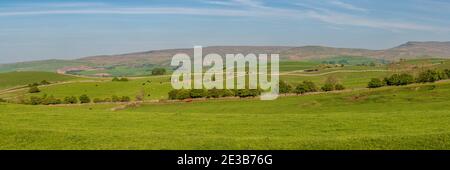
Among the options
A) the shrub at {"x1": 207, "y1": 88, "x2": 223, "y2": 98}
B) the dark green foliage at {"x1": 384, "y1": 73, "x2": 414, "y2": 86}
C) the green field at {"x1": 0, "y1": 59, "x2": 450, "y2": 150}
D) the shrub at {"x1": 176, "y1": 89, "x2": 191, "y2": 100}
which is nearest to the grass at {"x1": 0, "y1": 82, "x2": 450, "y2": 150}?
the green field at {"x1": 0, "y1": 59, "x2": 450, "y2": 150}

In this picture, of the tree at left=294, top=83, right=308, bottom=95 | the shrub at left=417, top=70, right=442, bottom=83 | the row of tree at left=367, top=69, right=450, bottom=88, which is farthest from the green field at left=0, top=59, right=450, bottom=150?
the shrub at left=417, top=70, right=442, bottom=83

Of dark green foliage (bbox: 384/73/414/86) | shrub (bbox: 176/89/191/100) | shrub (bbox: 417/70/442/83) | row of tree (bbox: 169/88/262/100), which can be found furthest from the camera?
shrub (bbox: 176/89/191/100)

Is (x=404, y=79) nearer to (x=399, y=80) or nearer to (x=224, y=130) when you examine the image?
(x=399, y=80)

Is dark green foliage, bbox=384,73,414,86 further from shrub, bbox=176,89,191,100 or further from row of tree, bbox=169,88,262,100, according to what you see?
shrub, bbox=176,89,191,100

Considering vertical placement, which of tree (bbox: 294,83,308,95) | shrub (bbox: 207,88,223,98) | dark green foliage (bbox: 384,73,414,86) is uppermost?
dark green foliage (bbox: 384,73,414,86)

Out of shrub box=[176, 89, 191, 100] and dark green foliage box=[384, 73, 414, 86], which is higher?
dark green foliage box=[384, 73, 414, 86]

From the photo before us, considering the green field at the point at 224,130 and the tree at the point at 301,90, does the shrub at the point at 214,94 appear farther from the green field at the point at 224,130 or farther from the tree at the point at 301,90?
the green field at the point at 224,130

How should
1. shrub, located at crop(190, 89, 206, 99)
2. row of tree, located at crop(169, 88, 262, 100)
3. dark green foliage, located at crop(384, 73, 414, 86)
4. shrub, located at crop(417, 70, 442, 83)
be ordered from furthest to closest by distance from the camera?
shrub, located at crop(417, 70, 442, 83), shrub, located at crop(190, 89, 206, 99), dark green foliage, located at crop(384, 73, 414, 86), row of tree, located at crop(169, 88, 262, 100)

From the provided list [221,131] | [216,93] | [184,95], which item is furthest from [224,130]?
[184,95]

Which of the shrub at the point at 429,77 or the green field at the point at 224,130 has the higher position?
the shrub at the point at 429,77

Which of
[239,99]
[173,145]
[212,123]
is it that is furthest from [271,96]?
[173,145]

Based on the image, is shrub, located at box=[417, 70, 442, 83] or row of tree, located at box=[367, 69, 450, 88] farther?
shrub, located at box=[417, 70, 442, 83]

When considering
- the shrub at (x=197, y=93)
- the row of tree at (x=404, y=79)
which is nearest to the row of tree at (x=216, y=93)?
the shrub at (x=197, y=93)

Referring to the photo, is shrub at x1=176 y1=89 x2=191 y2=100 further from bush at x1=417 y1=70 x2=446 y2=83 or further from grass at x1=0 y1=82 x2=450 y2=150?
grass at x1=0 y1=82 x2=450 y2=150
